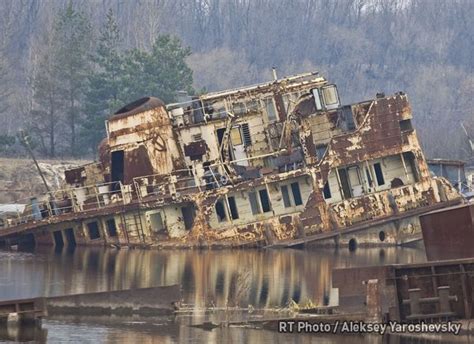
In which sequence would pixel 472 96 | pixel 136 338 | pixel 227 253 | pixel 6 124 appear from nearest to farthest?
pixel 136 338, pixel 227 253, pixel 6 124, pixel 472 96

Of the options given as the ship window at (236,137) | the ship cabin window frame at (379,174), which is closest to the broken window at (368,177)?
the ship cabin window frame at (379,174)

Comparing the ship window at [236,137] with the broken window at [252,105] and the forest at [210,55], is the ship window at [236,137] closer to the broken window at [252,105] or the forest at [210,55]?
the broken window at [252,105]

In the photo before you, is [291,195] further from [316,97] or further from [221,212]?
[316,97]

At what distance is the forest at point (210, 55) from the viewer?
8075 cm

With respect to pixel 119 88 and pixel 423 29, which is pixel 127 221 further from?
pixel 423 29

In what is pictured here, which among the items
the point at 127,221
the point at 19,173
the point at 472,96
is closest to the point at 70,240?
the point at 127,221

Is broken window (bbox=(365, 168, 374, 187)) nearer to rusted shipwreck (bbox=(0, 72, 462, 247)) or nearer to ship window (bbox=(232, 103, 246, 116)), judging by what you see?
rusted shipwreck (bbox=(0, 72, 462, 247))

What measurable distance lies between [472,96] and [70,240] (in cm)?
6589

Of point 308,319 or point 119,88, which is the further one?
point 119,88

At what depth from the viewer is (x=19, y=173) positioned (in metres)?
76.3

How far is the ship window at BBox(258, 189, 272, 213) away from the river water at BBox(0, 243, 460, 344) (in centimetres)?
228

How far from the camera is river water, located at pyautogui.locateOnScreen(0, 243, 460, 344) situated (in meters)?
33.6

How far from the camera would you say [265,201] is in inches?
2247

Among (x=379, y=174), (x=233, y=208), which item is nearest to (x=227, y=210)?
(x=233, y=208)
